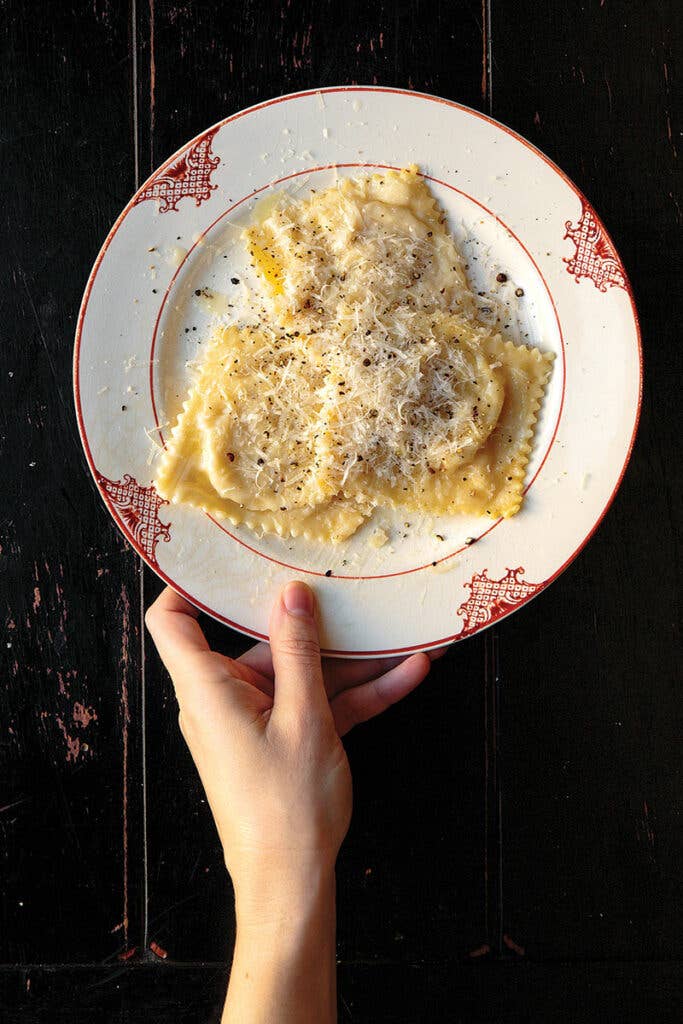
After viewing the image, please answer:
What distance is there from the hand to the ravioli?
49 centimetres

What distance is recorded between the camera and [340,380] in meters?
3.11

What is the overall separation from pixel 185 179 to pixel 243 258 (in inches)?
14.6

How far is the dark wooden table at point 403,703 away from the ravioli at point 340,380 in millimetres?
641

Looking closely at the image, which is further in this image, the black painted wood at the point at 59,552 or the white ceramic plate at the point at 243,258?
the black painted wood at the point at 59,552

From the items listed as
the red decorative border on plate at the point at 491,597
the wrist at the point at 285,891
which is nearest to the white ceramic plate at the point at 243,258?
the red decorative border on plate at the point at 491,597

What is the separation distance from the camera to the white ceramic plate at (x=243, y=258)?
312 centimetres

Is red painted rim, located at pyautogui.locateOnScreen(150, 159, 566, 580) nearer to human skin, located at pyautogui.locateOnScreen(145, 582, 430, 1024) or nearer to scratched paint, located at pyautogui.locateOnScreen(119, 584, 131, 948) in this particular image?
human skin, located at pyautogui.locateOnScreen(145, 582, 430, 1024)

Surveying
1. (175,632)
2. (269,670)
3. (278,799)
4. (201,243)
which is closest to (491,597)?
(269,670)

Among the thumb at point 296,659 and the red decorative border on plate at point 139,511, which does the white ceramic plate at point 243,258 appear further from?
the thumb at point 296,659

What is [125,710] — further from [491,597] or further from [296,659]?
[491,597]

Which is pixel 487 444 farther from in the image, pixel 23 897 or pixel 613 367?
pixel 23 897

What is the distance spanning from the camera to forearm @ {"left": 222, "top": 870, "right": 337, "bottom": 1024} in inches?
119

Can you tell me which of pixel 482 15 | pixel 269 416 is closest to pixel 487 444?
pixel 269 416

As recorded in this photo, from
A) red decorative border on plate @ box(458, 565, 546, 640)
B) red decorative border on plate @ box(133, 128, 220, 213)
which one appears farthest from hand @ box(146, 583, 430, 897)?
red decorative border on plate @ box(133, 128, 220, 213)
